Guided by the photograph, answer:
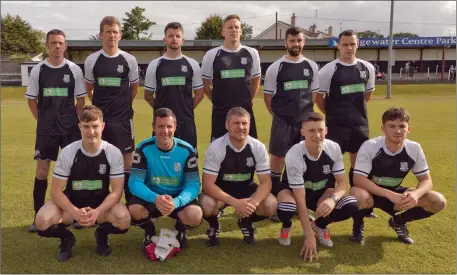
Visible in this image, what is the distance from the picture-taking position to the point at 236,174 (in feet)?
13.4

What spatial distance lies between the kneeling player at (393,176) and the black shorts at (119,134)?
8.44ft

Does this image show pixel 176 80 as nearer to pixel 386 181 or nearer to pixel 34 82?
pixel 34 82

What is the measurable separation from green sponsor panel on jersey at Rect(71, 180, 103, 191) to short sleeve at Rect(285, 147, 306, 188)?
1812 mm

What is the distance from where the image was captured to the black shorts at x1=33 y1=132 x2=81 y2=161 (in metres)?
4.50

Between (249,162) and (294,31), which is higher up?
(294,31)

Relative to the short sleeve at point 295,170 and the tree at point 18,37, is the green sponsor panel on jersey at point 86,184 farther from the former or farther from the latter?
the tree at point 18,37

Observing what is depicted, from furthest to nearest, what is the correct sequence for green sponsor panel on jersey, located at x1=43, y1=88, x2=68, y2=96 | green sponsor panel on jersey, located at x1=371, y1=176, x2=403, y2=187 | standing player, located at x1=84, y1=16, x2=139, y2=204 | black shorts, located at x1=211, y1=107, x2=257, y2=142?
1. black shorts, located at x1=211, y1=107, x2=257, y2=142
2. standing player, located at x1=84, y1=16, x2=139, y2=204
3. green sponsor panel on jersey, located at x1=43, y1=88, x2=68, y2=96
4. green sponsor panel on jersey, located at x1=371, y1=176, x2=403, y2=187

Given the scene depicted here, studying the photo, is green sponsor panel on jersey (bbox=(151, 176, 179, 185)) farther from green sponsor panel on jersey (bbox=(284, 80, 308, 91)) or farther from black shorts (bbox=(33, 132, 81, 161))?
green sponsor panel on jersey (bbox=(284, 80, 308, 91))

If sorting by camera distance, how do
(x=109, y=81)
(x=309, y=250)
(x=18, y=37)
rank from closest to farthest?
(x=309, y=250), (x=109, y=81), (x=18, y=37)

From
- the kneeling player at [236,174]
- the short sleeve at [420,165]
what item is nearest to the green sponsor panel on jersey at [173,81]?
the kneeling player at [236,174]

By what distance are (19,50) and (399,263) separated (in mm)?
55483

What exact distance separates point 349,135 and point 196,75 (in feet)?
6.38

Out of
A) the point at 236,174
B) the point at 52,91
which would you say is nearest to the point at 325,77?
the point at 236,174

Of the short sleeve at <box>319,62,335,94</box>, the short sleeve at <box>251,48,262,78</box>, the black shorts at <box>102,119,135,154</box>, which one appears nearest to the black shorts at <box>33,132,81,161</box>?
the black shorts at <box>102,119,135,154</box>
